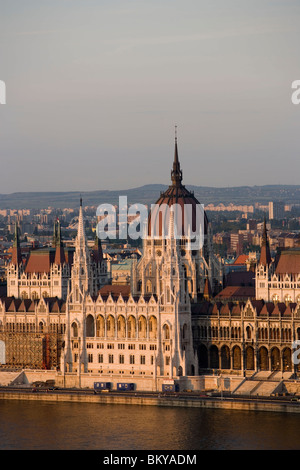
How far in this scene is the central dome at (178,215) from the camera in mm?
147625

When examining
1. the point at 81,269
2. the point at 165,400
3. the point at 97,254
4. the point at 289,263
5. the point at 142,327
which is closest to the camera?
the point at 165,400

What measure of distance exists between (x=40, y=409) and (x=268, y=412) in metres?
18.1

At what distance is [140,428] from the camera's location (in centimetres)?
11981

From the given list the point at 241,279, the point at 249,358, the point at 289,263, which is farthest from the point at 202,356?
the point at 241,279

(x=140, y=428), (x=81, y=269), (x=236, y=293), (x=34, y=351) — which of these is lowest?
(x=140, y=428)

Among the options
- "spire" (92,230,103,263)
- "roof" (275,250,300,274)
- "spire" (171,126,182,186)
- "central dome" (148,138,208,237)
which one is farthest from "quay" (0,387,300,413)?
"spire" (171,126,182,186)

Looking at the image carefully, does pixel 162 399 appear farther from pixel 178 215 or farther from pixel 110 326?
pixel 178 215

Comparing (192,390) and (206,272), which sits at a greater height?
(206,272)

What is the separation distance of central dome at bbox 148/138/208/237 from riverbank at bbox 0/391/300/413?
812 inches

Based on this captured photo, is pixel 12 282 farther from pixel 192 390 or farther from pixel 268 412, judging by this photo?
pixel 268 412

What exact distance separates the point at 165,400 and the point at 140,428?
9.44 m

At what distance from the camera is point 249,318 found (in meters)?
135
